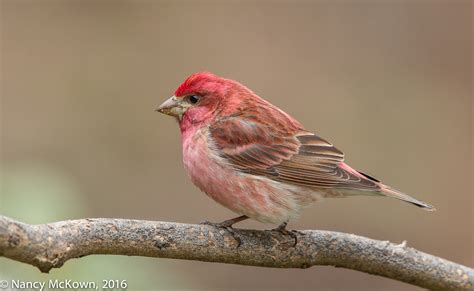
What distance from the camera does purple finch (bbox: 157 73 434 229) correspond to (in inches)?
211

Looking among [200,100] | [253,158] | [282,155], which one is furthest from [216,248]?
[200,100]

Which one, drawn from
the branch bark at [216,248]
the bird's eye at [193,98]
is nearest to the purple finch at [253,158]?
the bird's eye at [193,98]

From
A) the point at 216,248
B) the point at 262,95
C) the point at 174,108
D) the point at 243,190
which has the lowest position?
the point at 216,248

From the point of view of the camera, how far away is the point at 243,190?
17.5 feet

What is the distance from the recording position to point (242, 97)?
5.95 metres

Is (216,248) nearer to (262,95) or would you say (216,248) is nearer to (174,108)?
(174,108)

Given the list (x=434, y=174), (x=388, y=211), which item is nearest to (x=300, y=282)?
(x=388, y=211)

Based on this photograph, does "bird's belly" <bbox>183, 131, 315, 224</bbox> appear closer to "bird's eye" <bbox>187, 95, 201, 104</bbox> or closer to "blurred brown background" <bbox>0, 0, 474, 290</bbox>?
"bird's eye" <bbox>187, 95, 201, 104</bbox>

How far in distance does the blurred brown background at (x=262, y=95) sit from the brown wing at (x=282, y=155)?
3321mm

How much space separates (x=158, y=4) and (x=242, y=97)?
22.7 feet

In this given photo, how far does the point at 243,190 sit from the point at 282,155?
1.66 ft

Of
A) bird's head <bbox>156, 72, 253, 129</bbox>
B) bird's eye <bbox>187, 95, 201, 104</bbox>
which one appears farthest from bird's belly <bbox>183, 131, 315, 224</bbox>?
bird's eye <bbox>187, 95, 201, 104</bbox>

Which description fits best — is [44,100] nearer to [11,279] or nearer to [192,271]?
[192,271]

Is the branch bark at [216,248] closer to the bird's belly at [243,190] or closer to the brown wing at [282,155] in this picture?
the bird's belly at [243,190]
